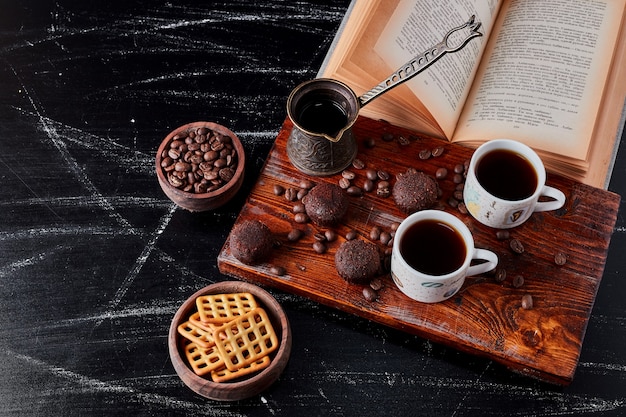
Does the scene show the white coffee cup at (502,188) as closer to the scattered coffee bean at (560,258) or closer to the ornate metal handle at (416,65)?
the scattered coffee bean at (560,258)

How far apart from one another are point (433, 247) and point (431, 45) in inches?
21.7

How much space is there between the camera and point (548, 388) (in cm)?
160

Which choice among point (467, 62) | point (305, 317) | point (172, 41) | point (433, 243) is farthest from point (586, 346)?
point (172, 41)

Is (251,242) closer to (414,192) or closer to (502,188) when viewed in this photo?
(414,192)

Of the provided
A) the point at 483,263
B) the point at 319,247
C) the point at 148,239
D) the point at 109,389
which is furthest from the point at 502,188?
the point at 109,389

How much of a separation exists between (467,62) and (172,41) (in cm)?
77

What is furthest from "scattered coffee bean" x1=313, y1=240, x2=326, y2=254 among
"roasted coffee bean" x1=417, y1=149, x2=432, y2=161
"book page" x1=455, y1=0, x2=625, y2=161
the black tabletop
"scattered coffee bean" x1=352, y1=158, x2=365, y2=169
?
"book page" x1=455, y1=0, x2=625, y2=161

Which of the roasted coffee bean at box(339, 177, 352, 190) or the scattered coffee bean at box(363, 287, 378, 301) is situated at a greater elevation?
the roasted coffee bean at box(339, 177, 352, 190)

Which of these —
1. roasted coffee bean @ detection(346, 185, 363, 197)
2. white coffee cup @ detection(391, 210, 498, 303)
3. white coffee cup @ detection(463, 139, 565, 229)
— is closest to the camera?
white coffee cup @ detection(391, 210, 498, 303)

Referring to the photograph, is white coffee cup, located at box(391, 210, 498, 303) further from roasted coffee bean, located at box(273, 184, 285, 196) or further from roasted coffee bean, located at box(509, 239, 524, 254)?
roasted coffee bean, located at box(273, 184, 285, 196)

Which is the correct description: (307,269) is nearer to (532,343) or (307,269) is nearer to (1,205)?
(532,343)

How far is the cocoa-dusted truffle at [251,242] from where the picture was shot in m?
1.65

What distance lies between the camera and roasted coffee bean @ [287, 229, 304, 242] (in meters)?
1.70

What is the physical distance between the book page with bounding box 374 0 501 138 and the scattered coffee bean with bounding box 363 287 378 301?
43 cm
